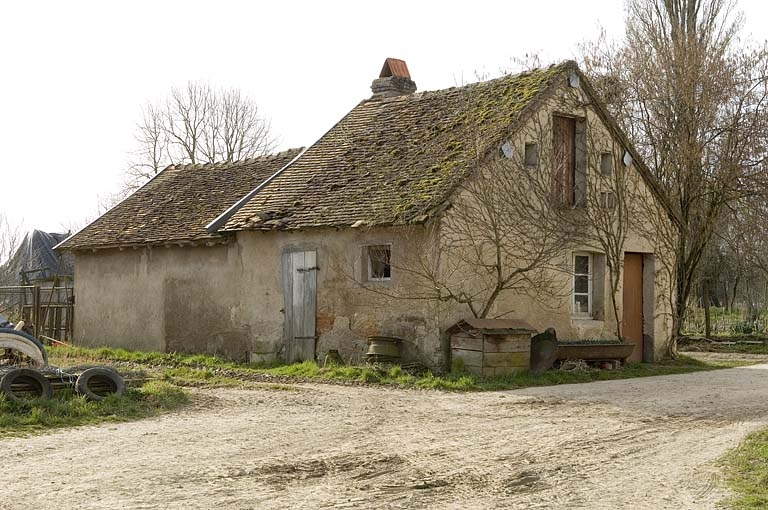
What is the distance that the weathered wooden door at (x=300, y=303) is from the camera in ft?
61.6

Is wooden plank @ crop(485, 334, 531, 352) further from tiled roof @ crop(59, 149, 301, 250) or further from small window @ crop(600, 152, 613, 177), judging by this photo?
tiled roof @ crop(59, 149, 301, 250)

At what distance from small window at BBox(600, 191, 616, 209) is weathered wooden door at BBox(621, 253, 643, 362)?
1328mm

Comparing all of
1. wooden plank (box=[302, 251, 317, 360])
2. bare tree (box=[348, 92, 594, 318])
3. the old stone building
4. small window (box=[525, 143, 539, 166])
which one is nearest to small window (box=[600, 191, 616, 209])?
the old stone building

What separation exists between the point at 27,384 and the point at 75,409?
2.92 ft

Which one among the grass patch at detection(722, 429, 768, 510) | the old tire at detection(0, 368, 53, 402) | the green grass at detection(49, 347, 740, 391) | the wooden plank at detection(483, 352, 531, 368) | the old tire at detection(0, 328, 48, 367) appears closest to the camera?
the grass patch at detection(722, 429, 768, 510)

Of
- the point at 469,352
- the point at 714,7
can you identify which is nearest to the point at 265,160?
the point at 469,352

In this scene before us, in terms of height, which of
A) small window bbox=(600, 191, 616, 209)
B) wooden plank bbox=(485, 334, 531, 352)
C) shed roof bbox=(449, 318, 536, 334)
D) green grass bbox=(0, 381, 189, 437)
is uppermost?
small window bbox=(600, 191, 616, 209)

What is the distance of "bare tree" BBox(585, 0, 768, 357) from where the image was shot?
25984 millimetres

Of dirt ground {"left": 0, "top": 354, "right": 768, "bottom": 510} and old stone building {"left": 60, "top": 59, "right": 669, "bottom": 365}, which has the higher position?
old stone building {"left": 60, "top": 59, "right": 669, "bottom": 365}

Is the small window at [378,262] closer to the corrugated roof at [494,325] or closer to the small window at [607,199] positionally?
the corrugated roof at [494,325]

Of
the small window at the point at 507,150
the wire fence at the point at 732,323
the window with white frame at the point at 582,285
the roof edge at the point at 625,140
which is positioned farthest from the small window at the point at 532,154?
the wire fence at the point at 732,323

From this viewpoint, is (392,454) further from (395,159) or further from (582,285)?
(582,285)

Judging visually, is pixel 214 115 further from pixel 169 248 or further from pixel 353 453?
pixel 353 453

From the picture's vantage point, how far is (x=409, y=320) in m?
17.2
